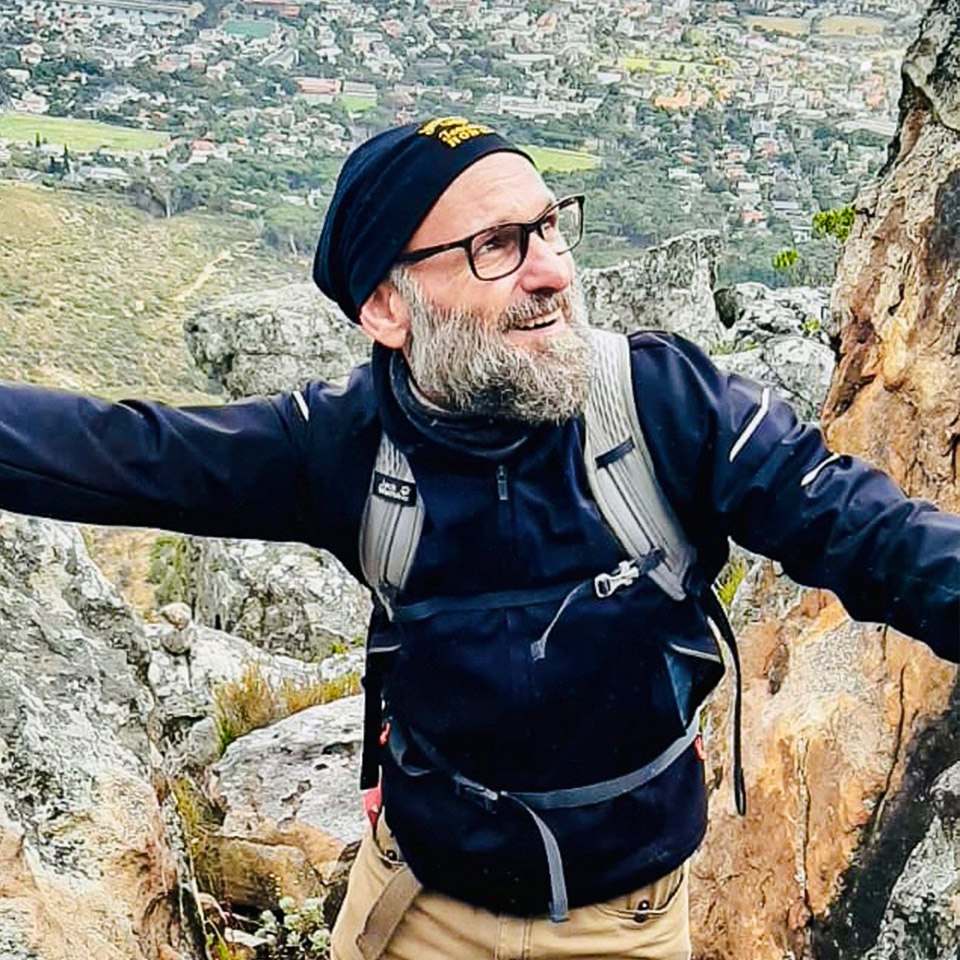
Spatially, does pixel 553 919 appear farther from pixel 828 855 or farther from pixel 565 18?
pixel 565 18

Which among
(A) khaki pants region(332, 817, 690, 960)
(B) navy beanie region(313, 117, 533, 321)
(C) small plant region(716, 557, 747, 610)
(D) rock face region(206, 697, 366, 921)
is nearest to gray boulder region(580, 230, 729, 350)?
(C) small plant region(716, 557, 747, 610)

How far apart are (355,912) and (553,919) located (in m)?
0.60

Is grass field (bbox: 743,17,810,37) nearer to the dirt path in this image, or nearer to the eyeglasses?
the dirt path

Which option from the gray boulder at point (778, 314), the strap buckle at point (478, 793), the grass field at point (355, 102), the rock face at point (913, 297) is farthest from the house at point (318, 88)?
the strap buckle at point (478, 793)

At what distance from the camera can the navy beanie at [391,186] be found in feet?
8.34

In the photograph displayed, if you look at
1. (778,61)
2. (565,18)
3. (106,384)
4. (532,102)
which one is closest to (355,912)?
(106,384)

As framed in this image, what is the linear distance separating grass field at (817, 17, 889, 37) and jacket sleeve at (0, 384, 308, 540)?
185 feet

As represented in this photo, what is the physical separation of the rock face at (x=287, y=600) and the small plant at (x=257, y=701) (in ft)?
11.3

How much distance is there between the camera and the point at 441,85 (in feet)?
173

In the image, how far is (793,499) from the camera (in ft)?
7.45

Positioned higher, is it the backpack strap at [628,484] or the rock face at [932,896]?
the backpack strap at [628,484]

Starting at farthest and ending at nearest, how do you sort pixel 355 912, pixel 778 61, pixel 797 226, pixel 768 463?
pixel 778 61, pixel 797 226, pixel 355 912, pixel 768 463

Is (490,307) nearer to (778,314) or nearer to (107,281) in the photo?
(778,314)

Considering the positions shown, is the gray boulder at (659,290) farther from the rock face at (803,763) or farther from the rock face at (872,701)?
the rock face at (803,763)
